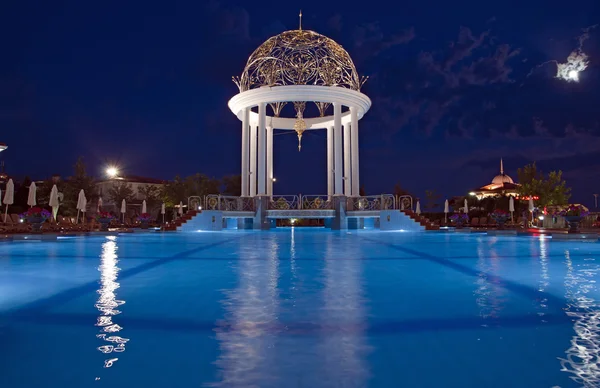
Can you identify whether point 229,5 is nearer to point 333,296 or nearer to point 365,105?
point 365,105

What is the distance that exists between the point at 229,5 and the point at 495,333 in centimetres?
4687

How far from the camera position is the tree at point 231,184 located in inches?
2020

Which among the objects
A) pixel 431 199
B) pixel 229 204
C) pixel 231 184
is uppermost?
pixel 231 184

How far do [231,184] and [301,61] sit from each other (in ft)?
79.1

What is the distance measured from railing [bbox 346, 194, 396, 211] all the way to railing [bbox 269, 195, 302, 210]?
3070 mm

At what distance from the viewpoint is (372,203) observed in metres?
29.7

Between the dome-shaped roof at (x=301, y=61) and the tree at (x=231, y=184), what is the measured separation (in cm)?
2146

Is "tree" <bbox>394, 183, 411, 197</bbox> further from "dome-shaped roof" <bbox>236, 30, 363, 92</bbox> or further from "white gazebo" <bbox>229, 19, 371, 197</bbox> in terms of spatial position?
"dome-shaped roof" <bbox>236, 30, 363, 92</bbox>

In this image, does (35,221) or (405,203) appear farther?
(405,203)

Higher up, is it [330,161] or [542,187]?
[330,161]

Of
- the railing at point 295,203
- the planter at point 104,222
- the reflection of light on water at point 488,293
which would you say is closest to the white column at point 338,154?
the railing at point 295,203

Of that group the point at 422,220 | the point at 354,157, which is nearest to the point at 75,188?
the point at 354,157

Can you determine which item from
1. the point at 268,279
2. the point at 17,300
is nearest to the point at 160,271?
the point at 268,279

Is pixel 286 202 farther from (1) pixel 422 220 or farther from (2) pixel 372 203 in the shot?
(1) pixel 422 220
